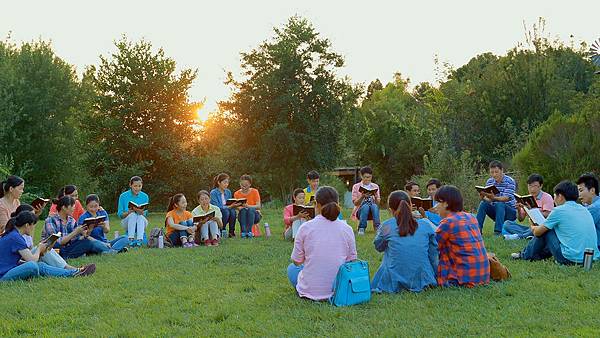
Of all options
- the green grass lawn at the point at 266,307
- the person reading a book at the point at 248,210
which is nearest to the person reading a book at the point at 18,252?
the green grass lawn at the point at 266,307

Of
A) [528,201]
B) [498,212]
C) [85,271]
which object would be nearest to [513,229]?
[498,212]

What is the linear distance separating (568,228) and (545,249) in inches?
28.5

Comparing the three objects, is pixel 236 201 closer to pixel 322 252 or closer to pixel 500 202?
pixel 500 202

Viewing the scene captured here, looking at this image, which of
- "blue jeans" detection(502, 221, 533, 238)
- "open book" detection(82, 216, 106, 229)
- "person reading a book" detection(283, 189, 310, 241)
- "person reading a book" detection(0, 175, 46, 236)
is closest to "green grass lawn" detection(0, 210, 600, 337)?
"open book" detection(82, 216, 106, 229)

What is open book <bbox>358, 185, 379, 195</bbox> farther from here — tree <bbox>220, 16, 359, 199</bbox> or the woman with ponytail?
tree <bbox>220, 16, 359, 199</bbox>

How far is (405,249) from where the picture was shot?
7238mm

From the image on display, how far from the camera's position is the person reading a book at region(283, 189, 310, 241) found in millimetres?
11828

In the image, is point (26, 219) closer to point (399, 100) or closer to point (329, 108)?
point (329, 108)

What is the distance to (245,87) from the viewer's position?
2772 cm

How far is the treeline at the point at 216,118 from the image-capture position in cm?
2564

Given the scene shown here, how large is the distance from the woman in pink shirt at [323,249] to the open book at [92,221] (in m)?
4.66

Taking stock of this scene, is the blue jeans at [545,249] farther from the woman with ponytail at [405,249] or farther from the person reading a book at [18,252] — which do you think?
the person reading a book at [18,252]

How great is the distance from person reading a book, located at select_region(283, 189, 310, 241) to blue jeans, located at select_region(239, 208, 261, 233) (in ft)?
4.77

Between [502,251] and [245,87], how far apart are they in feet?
61.3
